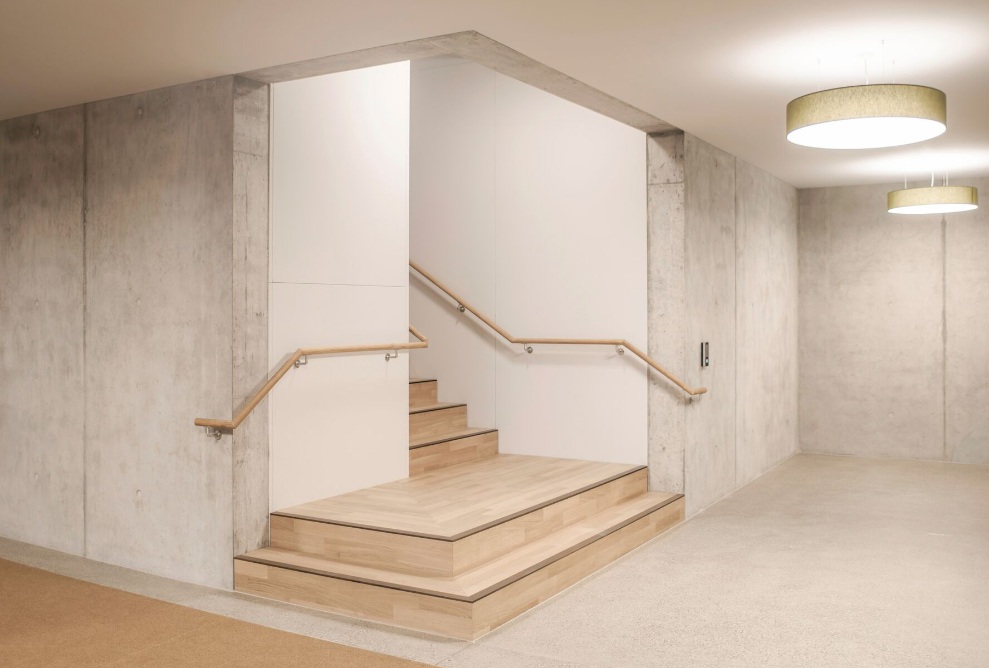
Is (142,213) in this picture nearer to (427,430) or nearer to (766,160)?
(427,430)

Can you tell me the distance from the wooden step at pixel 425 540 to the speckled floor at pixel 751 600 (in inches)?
14.1

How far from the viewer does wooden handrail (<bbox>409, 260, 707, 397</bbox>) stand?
20.9 feet

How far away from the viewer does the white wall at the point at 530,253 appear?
6.65 m

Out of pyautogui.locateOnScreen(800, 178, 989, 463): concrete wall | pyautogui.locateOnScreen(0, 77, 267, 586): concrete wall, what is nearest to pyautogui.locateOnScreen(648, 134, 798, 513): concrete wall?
pyautogui.locateOnScreen(800, 178, 989, 463): concrete wall

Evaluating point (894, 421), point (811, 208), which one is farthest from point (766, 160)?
point (894, 421)

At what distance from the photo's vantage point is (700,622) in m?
4.32

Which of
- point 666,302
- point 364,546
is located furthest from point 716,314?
point 364,546

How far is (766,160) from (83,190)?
17.9 ft

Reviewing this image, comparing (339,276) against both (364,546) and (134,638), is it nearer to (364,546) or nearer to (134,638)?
Result: (364,546)

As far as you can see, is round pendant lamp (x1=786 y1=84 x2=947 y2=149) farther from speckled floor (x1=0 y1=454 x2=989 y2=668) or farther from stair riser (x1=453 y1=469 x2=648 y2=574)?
stair riser (x1=453 y1=469 x2=648 y2=574)

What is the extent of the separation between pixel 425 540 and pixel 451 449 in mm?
2144

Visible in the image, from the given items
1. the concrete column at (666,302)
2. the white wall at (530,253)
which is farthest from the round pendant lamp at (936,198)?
the white wall at (530,253)

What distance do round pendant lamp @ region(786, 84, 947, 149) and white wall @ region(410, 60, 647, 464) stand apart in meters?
2.32

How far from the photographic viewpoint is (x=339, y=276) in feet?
17.6
